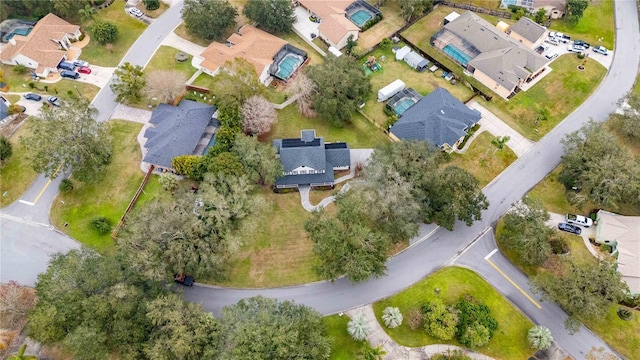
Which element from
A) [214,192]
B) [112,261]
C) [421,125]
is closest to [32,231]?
[112,261]

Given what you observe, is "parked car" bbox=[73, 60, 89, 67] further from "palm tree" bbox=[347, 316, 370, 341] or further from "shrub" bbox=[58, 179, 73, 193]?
"palm tree" bbox=[347, 316, 370, 341]

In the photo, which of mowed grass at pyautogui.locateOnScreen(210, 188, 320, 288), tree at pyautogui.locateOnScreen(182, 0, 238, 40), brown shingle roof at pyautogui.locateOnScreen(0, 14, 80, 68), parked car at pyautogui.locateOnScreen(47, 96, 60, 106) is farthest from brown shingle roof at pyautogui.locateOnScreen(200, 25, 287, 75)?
mowed grass at pyautogui.locateOnScreen(210, 188, 320, 288)

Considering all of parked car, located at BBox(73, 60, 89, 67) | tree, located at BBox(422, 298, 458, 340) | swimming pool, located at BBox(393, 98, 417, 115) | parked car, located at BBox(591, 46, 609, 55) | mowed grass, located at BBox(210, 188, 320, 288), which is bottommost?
mowed grass, located at BBox(210, 188, 320, 288)

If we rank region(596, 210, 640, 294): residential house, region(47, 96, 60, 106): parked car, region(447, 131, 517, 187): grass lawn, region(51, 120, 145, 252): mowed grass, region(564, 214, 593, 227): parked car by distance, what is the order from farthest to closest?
region(47, 96, 60, 106): parked car
region(447, 131, 517, 187): grass lawn
region(51, 120, 145, 252): mowed grass
region(564, 214, 593, 227): parked car
region(596, 210, 640, 294): residential house

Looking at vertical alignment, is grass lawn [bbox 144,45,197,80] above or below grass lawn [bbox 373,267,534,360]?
above

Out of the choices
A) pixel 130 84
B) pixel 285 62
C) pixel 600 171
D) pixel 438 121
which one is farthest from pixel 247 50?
pixel 600 171

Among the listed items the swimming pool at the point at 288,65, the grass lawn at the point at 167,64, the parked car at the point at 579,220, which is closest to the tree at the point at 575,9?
the parked car at the point at 579,220

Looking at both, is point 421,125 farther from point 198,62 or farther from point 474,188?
point 198,62
